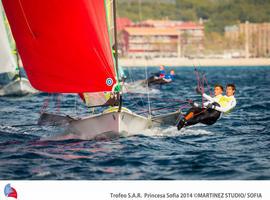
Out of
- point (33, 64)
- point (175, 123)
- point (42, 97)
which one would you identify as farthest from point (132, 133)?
point (42, 97)

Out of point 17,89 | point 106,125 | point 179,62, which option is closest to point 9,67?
point 17,89

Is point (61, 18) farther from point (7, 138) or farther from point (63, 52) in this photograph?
point (7, 138)

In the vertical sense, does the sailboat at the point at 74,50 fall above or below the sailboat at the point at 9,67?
above

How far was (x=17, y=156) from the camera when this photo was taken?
45.6 feet

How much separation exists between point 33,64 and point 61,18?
1.31m

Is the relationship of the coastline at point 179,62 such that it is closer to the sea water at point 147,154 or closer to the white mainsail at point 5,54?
the white mainsail at point 5,54

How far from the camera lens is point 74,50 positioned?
1524cm

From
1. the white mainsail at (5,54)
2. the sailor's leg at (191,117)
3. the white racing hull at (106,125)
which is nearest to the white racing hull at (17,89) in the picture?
the white mainsail at (5,54)

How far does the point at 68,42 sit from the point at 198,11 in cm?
14530

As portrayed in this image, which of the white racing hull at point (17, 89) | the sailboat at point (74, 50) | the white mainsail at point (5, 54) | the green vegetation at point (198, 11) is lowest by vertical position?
the green vegetation at point (198, 11)

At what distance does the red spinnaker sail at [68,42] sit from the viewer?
1512 centimetres

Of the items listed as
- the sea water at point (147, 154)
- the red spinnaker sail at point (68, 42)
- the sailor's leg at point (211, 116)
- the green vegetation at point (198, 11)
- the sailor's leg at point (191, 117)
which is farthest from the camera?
the green vegetation at point (198, 11)
